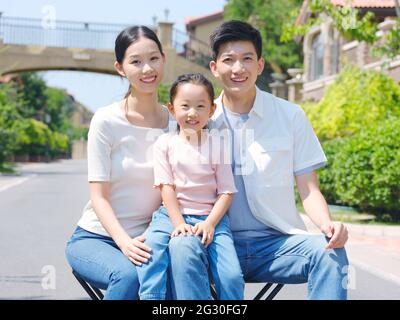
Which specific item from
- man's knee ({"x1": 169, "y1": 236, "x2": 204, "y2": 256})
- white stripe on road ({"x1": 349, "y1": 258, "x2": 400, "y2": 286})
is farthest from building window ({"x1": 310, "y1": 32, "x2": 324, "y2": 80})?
man's knee ({"x1": 169, "y1": 236, "x2": 204, "y2": 256})

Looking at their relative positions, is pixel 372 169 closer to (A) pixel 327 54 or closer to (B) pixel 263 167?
(B) pixel 263 167

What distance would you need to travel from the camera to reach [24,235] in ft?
36.0

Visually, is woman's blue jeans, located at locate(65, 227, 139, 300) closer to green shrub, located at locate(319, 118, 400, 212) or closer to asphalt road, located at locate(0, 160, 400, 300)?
asphalt road, located at locate(0, 160, 400, 300)

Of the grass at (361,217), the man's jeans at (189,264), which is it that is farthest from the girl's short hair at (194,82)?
the grass at (361,217)

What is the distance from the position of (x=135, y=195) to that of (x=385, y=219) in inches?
416

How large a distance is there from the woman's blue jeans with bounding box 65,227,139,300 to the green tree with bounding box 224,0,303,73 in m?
37.0

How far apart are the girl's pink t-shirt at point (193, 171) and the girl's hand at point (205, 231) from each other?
124 mm

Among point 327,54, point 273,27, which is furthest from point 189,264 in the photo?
point 273,27

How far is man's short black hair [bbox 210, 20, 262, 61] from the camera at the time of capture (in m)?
3.32

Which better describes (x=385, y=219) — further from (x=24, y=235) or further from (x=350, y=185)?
(x=24, y=235)

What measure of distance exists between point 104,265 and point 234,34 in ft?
3.72

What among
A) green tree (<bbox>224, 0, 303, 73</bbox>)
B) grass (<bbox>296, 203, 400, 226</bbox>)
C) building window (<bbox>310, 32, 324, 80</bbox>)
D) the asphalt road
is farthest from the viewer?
green tree (<bbox>224, 0, 303, 73</bbox>)

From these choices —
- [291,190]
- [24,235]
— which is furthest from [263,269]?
[24,235]

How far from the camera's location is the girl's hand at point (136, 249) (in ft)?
9.48
